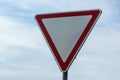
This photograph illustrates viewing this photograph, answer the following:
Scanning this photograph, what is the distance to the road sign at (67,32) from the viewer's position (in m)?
6.86

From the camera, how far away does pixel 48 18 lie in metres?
7.27

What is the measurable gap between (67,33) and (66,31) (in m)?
0.04

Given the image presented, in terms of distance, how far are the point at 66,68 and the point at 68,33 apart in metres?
0.50

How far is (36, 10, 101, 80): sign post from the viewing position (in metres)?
6.85

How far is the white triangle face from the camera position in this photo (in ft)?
22.6

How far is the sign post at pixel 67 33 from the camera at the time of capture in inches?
270

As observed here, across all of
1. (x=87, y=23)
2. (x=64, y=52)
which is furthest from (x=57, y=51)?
(x=87, y=23)

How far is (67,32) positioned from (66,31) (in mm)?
26

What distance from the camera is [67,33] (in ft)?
22.8

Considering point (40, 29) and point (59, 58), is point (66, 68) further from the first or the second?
point (40, 29)

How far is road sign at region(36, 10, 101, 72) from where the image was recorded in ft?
22.5

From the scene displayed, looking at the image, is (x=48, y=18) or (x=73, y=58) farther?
(x=48, y=18)

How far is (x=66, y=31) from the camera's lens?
6977mm

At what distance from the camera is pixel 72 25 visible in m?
6.98
